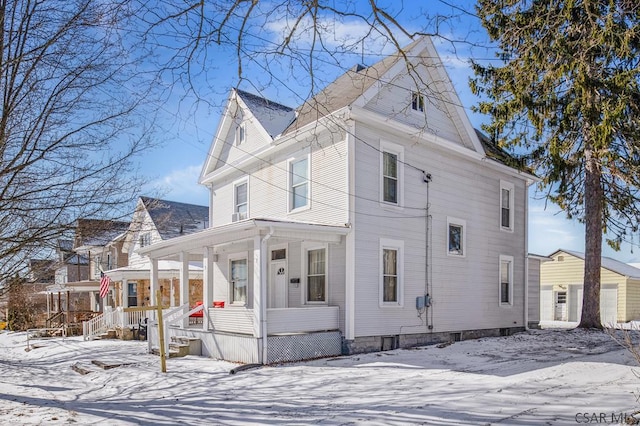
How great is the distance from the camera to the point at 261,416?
292 inches

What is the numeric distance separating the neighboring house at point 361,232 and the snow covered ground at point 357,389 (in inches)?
38.1

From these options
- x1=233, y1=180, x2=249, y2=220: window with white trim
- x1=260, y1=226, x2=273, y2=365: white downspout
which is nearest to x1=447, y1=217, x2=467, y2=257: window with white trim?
x1=260, y1=226, x2=273, y2=365: white downspout

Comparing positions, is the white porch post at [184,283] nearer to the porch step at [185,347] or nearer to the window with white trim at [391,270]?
the porch step at [185,347]

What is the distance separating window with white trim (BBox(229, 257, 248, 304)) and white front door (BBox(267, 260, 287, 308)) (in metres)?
1.10

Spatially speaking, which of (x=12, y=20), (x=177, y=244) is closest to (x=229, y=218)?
(x=177, y=244)

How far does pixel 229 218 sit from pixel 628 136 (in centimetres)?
1329

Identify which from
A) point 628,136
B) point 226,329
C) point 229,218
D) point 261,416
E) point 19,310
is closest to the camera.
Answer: point 261,416

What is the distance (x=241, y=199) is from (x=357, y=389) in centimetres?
1044

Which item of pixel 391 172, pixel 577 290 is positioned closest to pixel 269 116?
pixel 391 172

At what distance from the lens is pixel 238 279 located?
1738 centimetres

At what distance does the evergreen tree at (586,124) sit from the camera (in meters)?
15.4

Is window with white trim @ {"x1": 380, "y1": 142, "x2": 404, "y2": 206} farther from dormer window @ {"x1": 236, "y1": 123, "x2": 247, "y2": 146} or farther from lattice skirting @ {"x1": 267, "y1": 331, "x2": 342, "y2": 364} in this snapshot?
dormer window @ {"x1": 236, "y1": 123, "x2": 247, "y2": 146}

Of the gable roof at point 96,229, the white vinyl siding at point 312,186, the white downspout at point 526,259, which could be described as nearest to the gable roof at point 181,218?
the white vinyl siding at point 312,186

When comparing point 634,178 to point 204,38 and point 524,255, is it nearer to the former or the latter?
point 524,255
